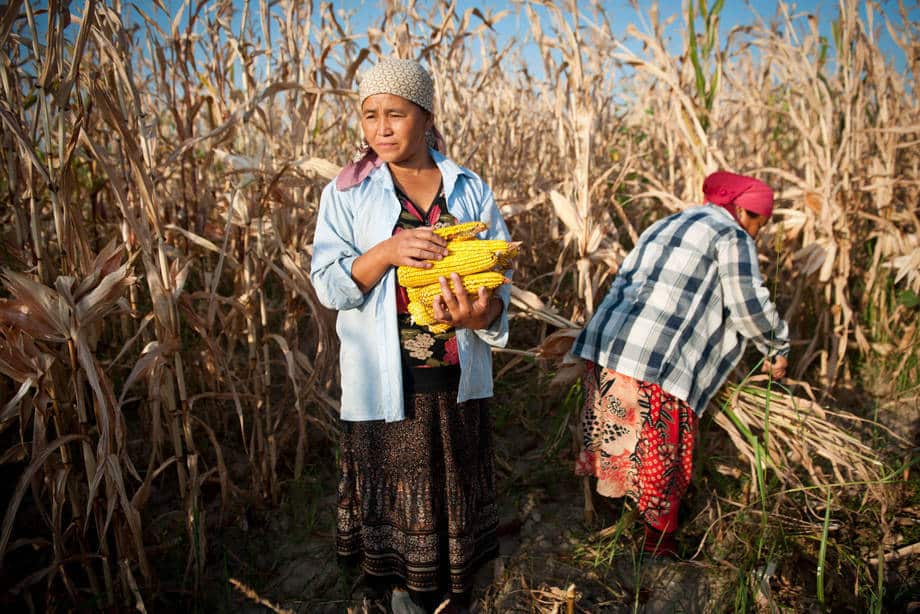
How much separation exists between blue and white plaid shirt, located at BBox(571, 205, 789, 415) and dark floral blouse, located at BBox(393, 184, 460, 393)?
34.5 inches

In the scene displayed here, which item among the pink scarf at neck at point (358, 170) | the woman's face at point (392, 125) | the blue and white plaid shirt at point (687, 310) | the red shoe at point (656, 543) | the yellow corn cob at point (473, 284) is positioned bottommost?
the red shoe at point (656, 543)

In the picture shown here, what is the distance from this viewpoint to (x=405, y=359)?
175cm

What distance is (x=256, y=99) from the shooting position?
187 cm

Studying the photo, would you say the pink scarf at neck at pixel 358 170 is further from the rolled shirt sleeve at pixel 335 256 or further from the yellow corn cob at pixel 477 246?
the yellow corn cob at pixel 477 246

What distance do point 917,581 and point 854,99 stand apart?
2.61 meters

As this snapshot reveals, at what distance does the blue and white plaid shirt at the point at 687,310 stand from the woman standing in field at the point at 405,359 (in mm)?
736

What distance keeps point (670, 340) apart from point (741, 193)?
743 millimetres

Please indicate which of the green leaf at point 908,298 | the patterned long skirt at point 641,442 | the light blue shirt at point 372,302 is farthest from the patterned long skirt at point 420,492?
the green leaf at point 908,298

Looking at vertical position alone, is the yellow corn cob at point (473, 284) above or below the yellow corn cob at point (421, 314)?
above

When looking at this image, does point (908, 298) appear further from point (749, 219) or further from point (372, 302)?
point (372, 302)

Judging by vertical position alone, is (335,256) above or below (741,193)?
below

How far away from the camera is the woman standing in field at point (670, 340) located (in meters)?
2.30

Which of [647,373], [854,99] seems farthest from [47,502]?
[854,99]

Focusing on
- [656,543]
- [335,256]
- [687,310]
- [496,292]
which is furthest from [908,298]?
[335,256]
